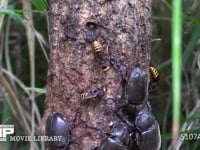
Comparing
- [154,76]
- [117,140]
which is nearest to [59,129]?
[117,140]

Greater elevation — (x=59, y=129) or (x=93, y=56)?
(x=93, y=56)

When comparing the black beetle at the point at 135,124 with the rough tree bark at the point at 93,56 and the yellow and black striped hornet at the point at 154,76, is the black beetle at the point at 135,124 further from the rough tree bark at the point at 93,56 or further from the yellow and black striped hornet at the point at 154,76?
the yellow and black striped hornet at the point at 154,76

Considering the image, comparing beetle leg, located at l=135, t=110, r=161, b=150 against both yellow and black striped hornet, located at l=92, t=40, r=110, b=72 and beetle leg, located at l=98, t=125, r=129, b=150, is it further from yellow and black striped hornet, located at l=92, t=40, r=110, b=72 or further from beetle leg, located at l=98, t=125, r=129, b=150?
yellow and black striped hornet, located at l=92, t=40, r=110, b=72

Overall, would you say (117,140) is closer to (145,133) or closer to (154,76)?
(145,133)

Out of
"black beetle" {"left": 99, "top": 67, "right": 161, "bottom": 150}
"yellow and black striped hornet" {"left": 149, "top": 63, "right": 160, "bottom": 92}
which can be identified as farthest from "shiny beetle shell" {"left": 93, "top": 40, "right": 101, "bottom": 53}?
"yellow and black striped hornet" {"left": 149, "top": 63, "right": 160, "bottom": 92}

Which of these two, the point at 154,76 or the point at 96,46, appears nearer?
the point at 96,46

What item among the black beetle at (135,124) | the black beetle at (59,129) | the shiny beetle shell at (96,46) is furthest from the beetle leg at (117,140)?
the shiny beetle shell at (96,46)

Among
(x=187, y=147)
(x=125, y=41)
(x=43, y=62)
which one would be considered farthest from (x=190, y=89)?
(x=125, y=41)
